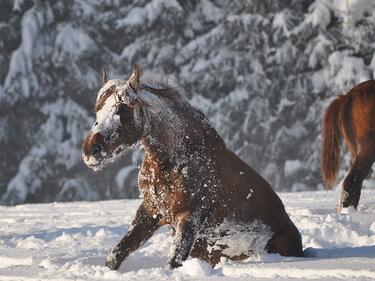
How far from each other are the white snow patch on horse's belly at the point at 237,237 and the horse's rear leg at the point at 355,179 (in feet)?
8.23

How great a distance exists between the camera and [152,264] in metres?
4.20

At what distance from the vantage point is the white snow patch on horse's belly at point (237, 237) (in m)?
3.89

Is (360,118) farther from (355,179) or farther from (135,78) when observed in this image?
(135,78)

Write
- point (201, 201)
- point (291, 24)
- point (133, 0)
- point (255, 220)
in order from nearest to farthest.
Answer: point (201, 201) → point (255, 220) → point (291, 24) → point (133, 0)

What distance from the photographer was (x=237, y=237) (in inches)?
156

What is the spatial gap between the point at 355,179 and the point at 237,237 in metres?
2.86

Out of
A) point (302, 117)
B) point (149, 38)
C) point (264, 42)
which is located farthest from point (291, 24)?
point (149, 38)

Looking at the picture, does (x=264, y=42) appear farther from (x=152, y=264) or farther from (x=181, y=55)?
(x=152, y=264)

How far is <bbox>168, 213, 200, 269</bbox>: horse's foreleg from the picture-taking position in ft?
11.7

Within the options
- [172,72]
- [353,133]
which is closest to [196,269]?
[353,133]

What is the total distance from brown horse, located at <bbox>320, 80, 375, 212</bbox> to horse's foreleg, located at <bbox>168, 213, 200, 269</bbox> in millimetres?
2937

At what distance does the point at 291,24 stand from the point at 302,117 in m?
2.15

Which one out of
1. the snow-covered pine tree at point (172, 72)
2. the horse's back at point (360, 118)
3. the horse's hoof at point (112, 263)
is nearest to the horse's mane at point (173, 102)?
the horse's hoof at point (112, 263)

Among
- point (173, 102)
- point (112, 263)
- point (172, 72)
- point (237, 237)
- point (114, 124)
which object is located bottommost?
point (112, 263)
